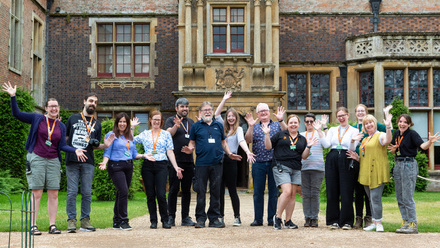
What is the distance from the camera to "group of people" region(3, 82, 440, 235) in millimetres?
8336

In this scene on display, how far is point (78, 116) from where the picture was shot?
8672 millimetres

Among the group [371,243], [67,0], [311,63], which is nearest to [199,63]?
[311,63]

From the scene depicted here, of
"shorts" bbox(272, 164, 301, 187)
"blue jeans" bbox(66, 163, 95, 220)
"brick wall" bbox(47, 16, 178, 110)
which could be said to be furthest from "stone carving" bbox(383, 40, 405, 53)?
"blue jeans" bbox(66, 163, 95, 220)

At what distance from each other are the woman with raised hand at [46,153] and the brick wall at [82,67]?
12.9 meters

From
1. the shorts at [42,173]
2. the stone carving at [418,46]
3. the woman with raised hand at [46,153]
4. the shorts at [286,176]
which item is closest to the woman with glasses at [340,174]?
the shorts at [286,176]

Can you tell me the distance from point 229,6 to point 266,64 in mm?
2354

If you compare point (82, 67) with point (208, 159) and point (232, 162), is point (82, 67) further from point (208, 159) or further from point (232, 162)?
point (208, 159)

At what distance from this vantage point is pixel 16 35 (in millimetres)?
A: 19109

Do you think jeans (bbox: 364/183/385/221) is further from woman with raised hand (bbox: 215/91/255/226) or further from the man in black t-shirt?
the man in black t-shirt

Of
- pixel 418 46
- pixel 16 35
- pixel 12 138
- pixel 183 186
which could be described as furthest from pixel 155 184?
pixel 418 46

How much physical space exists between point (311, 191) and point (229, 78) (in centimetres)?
1071

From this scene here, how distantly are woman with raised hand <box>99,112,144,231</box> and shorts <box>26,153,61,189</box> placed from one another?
2.30ft

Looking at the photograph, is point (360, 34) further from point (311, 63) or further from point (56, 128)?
point (56, 128)

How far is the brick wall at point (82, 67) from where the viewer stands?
21.2 m
